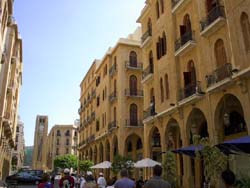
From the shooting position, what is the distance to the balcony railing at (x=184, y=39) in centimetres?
1898

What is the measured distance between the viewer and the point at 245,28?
46.6 feet

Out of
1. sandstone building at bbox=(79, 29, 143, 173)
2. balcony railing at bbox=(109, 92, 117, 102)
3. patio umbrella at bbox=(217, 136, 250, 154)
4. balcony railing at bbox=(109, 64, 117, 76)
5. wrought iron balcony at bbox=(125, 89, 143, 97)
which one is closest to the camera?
patio umbrella at bbox=(217, 136, 250, 154)

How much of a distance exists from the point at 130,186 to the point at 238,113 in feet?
37.5

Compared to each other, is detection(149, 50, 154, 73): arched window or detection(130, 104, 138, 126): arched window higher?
detection(149, 50, 154, 73): arched window

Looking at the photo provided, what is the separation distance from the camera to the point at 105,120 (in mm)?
37906

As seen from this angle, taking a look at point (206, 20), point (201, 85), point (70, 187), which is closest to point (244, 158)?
point (201, 85)

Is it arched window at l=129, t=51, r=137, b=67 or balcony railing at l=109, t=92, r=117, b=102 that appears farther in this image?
arched window at l=129, t=51, r=137, b=67

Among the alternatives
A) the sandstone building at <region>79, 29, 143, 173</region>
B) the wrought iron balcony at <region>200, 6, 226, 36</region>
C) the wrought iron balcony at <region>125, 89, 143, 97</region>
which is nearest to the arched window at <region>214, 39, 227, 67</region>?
the wrought iron balcony at <region>200, 6, 226, 36</region>

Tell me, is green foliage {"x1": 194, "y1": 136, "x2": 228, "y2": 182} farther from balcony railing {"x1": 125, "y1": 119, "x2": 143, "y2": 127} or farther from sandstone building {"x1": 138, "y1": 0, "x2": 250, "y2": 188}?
balcony railing {"x1": 125, "y1": 119, "x2": 143, "y2": 127}

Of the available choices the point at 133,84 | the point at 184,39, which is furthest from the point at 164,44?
the point at 133,84

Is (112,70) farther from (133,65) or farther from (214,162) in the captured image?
(214,162)

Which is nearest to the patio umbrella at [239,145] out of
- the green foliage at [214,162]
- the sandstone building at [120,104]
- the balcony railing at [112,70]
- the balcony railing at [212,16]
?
the green foliage at [214,162]

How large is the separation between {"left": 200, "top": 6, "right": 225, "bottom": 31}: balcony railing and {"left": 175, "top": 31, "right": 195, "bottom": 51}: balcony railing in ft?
4.39

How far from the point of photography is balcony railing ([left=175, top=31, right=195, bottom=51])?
1898 cm
